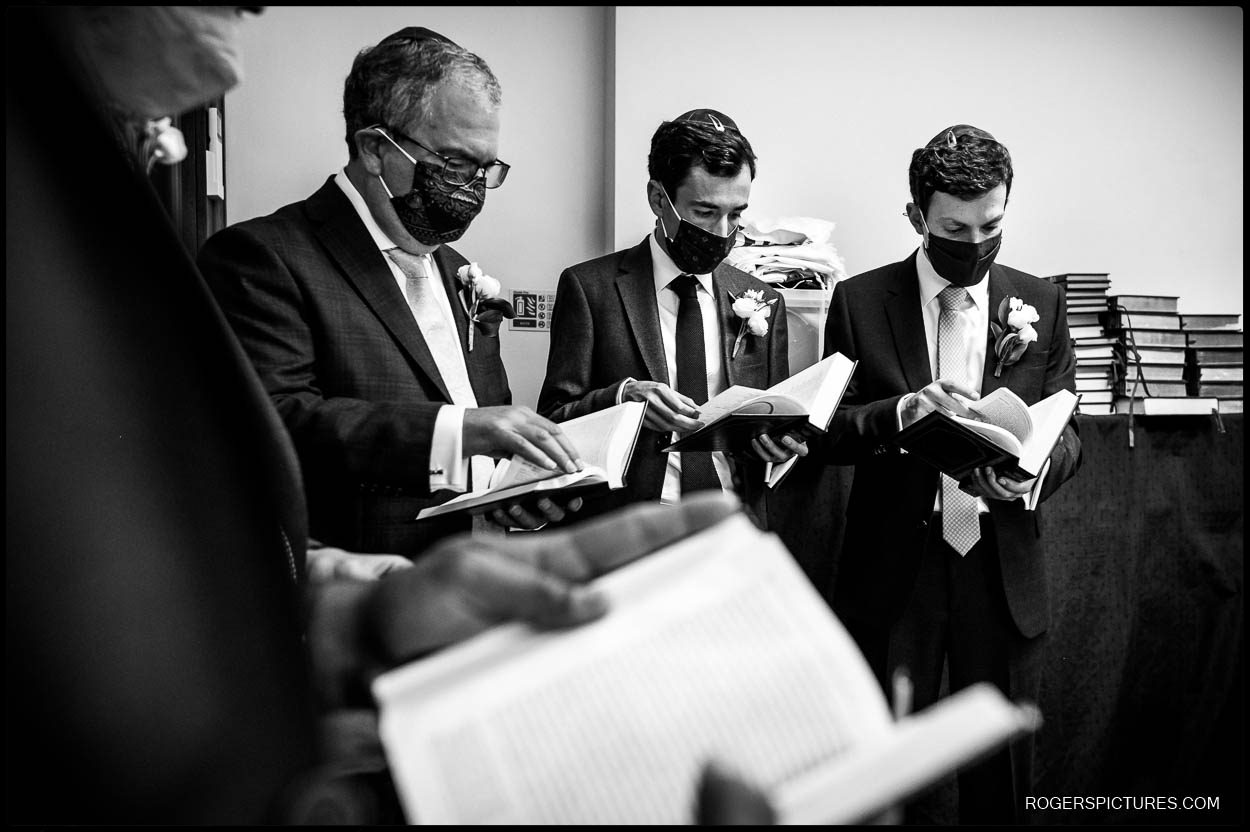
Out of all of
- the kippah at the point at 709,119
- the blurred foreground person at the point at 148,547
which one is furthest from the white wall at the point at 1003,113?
the blurred foreground person at the point at 148,547

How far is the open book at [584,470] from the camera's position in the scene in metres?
1.70

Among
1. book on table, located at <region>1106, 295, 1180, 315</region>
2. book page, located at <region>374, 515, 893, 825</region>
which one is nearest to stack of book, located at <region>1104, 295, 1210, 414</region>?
book on table, located at <region>1106, 295, 1180, 315</region>

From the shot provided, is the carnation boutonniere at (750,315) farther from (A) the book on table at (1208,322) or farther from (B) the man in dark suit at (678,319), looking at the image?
(A) the book on table at (1208,322)

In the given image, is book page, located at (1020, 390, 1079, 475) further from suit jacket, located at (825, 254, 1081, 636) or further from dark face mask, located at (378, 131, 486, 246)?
dark face mask, located at (378, 131, 486, 246)

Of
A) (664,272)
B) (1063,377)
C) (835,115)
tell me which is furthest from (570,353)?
(835,115)

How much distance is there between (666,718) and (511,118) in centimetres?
338

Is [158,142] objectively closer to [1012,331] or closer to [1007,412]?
[1007,412]

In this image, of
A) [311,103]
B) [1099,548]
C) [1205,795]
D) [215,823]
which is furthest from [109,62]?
[1205,795]

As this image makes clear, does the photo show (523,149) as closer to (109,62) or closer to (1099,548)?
(1099,548)

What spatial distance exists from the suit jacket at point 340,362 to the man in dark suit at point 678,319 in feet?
2.10

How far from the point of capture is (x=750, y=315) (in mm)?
2568

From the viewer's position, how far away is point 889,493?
2.51 m

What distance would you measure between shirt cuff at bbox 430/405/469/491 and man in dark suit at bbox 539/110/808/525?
27.9 inches

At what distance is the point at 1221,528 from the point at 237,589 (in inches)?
138
